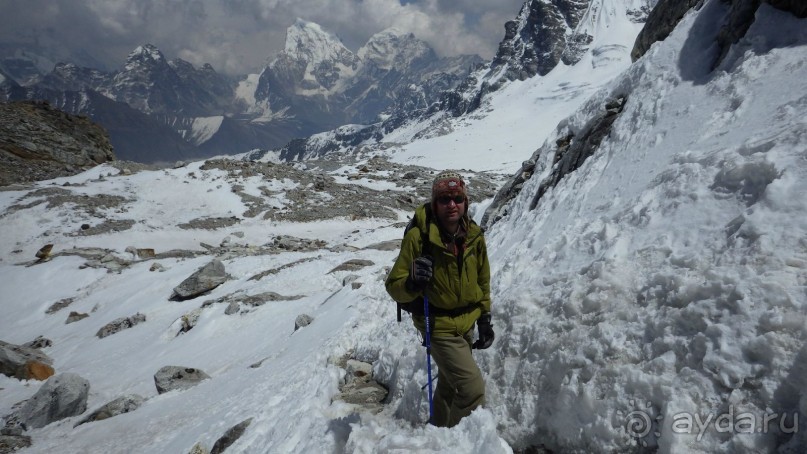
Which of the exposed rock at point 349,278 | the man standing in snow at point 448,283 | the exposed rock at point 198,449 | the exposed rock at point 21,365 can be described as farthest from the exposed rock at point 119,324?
the man standing in snow at point 448,283

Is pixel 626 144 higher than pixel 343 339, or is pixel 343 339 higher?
pixel 626 144

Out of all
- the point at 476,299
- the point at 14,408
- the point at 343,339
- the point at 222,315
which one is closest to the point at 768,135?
the point at 476,299

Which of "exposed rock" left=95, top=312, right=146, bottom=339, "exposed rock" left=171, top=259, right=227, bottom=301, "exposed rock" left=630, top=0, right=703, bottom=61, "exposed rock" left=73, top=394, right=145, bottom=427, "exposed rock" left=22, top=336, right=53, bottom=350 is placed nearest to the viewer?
"exposed rock" left=73, top=394, right=145, bottom=427

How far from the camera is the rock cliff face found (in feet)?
152

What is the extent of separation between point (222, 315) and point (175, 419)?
24.4 ft

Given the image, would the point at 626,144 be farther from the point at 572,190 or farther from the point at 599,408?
the point at 599,408

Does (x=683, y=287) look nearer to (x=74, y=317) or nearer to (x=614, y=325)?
(x=614, y=325)

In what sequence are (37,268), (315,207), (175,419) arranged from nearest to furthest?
(175,419), (37,268), (315,207)

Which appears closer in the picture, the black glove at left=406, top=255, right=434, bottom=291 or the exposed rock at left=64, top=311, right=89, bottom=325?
the black glove at left=406, top=255, right=434, bottom=291

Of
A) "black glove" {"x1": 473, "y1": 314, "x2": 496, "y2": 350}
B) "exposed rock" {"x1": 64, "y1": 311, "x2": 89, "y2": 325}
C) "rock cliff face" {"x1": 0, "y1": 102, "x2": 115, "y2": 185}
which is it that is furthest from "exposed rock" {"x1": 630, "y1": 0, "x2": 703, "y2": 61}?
"rock cliff face" {"x1": 0, "y1": 102, "x2": 115, "y2": 185}

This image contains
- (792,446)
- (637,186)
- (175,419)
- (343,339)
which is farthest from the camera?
(343,339)

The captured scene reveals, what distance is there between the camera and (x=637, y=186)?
6500 millimetres

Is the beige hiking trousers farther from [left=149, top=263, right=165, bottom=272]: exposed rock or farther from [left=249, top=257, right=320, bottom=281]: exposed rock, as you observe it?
[left=149, top=263, right=165, bottom=272]: exposed rock

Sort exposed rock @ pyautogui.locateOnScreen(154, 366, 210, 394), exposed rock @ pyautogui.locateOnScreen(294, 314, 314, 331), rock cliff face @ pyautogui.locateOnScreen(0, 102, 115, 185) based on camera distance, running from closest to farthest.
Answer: exposed rock @ pyautogui.locateOnScreen(154, 366, 210, 394)
exposed rock @ pyautogui.locateOnScreen(294, 314, 314, 331)
rock cliff face @ pyautogui.locateOnScreen(0, 102, 115, 185)
